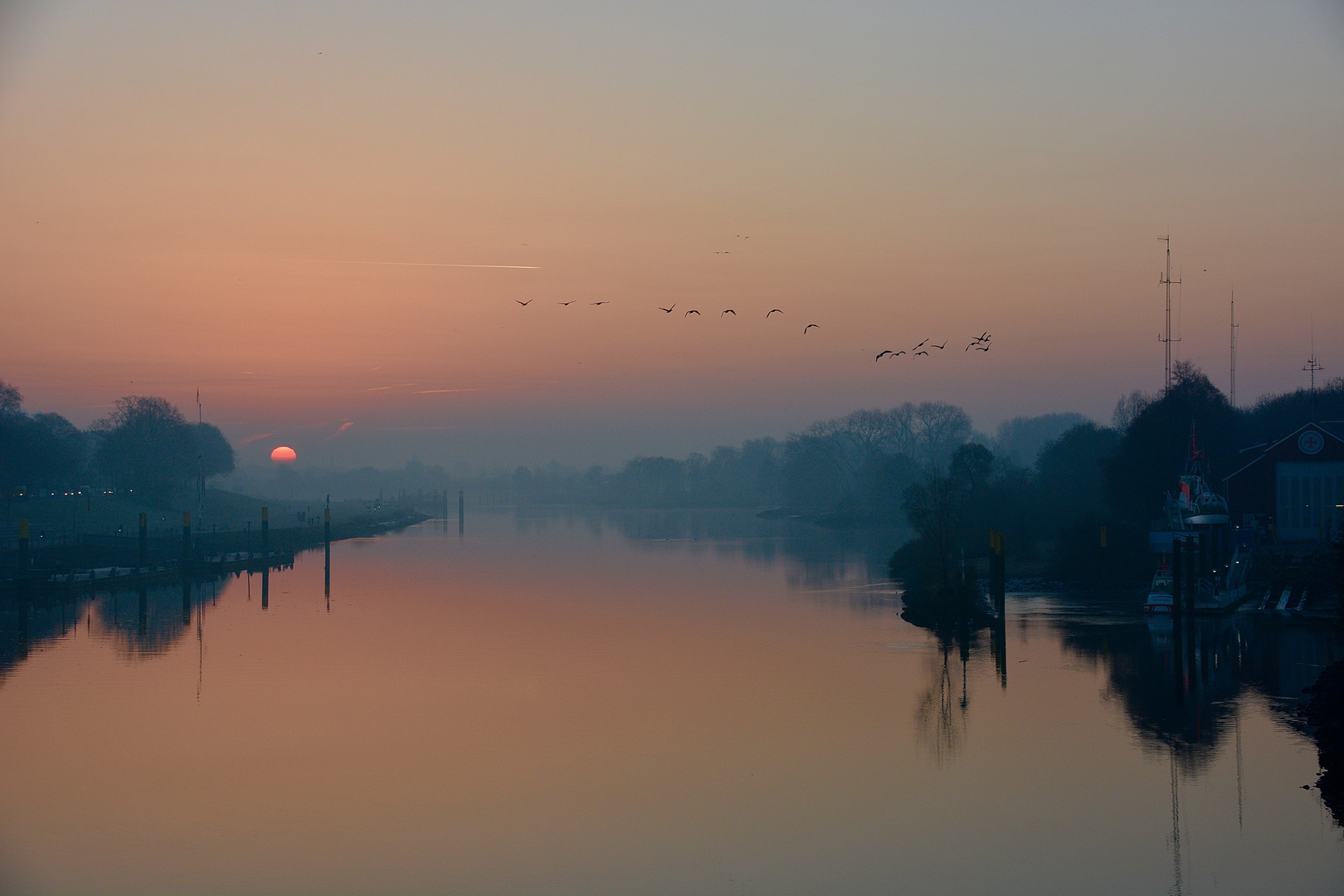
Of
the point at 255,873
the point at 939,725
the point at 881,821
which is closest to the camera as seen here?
the point at 255,873

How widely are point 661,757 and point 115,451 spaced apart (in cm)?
8152

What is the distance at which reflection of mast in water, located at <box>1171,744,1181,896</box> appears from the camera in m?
13.8

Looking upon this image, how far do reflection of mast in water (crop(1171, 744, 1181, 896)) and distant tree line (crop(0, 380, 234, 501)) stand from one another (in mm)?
67628

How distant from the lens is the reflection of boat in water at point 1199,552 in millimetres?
33469

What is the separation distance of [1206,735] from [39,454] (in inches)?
2796

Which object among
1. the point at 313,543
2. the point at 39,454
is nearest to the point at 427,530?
the point at 313,543

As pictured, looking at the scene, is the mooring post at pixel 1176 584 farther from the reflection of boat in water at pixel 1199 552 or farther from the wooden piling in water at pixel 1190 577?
the wooden piling in water at pixel 1190 577

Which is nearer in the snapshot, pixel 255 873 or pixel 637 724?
pixel 255 873

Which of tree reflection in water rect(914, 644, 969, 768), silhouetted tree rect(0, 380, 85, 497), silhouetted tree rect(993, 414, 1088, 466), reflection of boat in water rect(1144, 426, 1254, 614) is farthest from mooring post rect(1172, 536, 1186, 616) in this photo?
silhouetted tree rect(993, 414, 1088, 466)

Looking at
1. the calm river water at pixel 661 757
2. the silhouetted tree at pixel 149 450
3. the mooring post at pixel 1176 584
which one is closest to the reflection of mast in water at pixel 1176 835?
the calm river water at pixel 661 757

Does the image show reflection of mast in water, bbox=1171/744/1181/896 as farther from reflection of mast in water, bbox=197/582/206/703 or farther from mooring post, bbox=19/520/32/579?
mooring post, bbox=19/520/32/579

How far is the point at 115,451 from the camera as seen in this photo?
3440 inches

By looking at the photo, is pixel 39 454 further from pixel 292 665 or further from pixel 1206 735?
pixel 1206 735

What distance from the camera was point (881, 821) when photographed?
1619 centimetres
